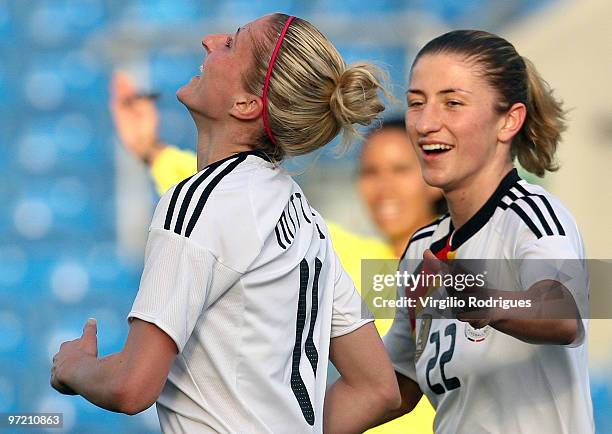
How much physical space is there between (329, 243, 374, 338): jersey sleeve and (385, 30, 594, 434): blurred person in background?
0.19m

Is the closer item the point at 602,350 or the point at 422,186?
the point at 422,186

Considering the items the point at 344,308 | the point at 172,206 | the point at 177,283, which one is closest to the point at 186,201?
the point at 172,206

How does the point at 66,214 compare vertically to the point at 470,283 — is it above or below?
above

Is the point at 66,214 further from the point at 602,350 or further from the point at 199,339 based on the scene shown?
the point at 199,339

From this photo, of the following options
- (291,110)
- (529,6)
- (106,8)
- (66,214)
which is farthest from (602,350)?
(291,110)

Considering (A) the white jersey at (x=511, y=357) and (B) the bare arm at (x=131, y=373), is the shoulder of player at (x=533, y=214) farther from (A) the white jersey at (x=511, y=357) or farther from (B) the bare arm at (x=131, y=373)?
(B) the bare arm at (x=131, y=373)

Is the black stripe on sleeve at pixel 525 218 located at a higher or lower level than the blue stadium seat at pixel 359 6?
lower

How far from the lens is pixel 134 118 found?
15.5ft

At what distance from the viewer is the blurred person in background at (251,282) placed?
1395 millimetres

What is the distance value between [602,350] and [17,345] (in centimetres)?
290

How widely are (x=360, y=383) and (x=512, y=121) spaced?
0.68 m

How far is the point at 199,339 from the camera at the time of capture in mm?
1461

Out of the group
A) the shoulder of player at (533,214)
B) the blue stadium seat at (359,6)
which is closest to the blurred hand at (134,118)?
the blue stadium seat at (359,6)

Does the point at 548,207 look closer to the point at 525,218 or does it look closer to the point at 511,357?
the point at 525,218
